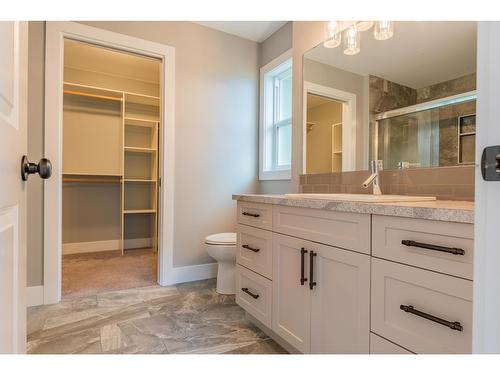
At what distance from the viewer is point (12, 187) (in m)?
0.60

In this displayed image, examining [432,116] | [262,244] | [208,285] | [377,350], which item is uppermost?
[432,116]

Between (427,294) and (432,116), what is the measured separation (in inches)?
38.1

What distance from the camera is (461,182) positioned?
1.24 metres

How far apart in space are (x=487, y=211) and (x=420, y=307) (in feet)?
1.99

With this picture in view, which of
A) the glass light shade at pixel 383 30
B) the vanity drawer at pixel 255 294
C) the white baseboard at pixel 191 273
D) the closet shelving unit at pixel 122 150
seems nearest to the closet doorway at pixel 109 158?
the closet shelving unit at pixel 122 150

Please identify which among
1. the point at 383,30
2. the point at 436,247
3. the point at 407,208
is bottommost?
the point at 436,247

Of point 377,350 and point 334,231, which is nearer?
point 377,350

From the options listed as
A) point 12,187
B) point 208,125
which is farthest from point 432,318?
point 208,125

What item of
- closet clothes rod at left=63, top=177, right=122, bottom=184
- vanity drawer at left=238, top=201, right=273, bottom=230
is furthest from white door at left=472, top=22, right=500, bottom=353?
closet clothes rod at left=63, top=177, right=122, bottom=184

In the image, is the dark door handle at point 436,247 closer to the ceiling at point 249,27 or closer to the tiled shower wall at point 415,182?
the tiled shower wall at point 415,182

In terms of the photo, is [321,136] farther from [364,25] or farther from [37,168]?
[37,168]

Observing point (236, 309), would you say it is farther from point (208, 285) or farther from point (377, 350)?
point (377, 350)
